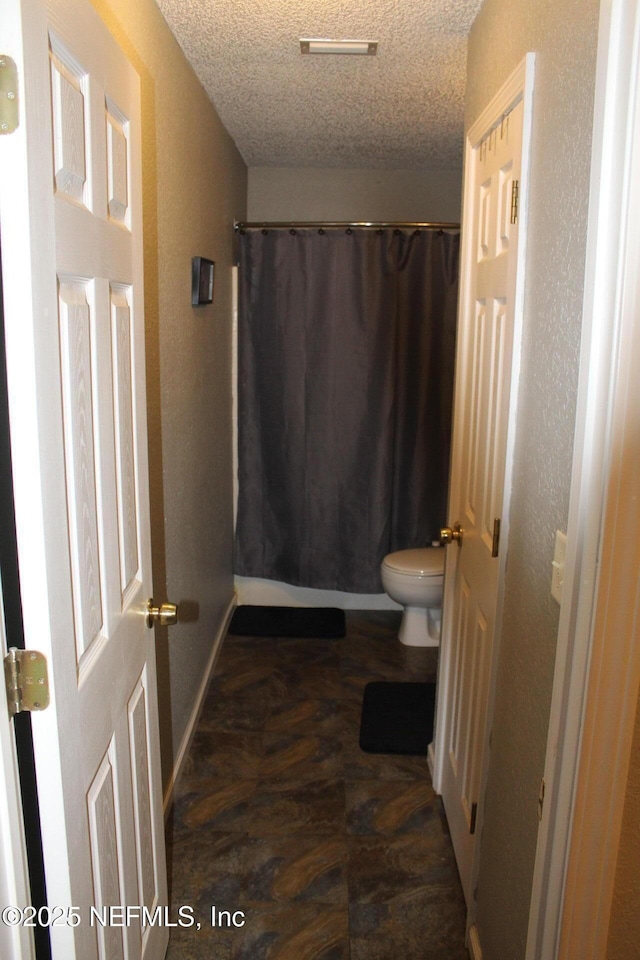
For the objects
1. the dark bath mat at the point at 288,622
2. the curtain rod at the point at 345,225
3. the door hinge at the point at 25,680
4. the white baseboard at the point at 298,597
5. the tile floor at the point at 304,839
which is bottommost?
the tile floor at the point at 304,839

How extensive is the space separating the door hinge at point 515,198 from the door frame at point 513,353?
0.03 m

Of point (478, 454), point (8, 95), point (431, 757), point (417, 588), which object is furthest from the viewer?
point (417, 588)

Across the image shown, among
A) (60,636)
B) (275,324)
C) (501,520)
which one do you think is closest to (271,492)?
(275,324)

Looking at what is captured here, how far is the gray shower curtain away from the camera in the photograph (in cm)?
356

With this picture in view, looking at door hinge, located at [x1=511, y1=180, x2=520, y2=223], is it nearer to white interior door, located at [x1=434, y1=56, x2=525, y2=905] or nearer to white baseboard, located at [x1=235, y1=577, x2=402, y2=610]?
white interior door, located at [x1=434, y1=56, x2=525, y2=905]

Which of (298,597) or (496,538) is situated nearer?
(496,538)

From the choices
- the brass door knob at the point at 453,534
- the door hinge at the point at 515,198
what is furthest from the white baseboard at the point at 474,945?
the door hinge at the point at 515,198

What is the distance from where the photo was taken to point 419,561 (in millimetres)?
3477

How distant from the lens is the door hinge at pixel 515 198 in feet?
5.08

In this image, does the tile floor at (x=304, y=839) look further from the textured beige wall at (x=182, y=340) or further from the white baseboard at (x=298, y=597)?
the white baseboard at (x=298, y=597)

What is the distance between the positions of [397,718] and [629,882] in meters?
1.88

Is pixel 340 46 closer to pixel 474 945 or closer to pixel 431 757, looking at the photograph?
pixel 431 757

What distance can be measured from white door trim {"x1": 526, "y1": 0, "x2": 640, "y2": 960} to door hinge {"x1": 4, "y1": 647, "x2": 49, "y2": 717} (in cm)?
70

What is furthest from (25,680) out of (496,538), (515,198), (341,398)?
(341,398)
